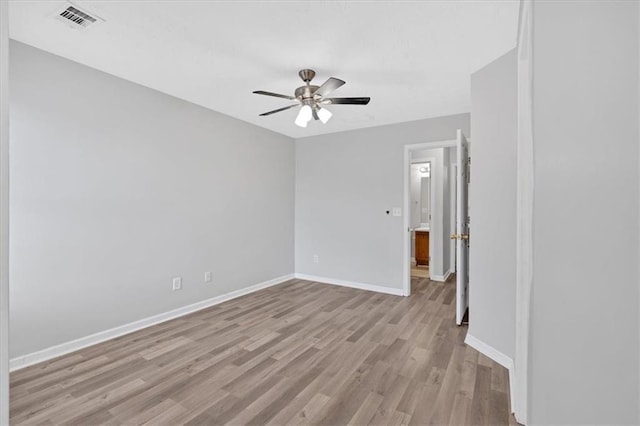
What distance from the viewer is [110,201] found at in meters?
2.75

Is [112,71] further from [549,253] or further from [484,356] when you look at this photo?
[484,356]

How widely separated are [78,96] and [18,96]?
407 mm

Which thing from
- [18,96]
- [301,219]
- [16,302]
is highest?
[18,96]

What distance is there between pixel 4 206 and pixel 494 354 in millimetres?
3094

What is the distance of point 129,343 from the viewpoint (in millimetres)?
2678

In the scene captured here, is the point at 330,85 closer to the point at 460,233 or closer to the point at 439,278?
the point at 460,233

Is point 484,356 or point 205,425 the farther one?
point 484,356

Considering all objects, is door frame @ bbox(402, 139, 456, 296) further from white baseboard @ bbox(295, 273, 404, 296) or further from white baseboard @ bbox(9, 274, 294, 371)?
white baseboard @ bbox(9, 274, 294, 371)

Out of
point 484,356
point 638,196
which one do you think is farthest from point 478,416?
point 638,196

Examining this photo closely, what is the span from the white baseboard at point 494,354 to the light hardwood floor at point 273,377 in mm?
52

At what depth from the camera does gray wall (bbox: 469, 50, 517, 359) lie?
2242 mm

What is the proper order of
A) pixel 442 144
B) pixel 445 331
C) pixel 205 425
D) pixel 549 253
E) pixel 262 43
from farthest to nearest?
pixel 442 144
pixel 445 331
pixel 262 43
pixel 205 425
pixel 549 253

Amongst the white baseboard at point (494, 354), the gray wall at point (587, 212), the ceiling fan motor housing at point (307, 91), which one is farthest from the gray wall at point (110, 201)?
the gray wall at point (587, 212)

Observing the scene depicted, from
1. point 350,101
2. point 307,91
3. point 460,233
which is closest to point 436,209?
point 460,233
